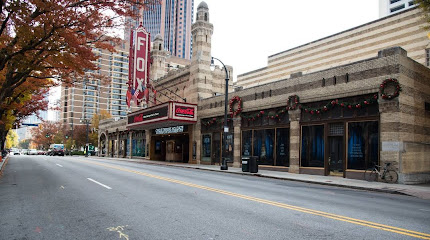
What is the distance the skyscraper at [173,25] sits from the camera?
18150cm

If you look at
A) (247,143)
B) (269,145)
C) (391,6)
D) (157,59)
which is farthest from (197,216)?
(391,6)

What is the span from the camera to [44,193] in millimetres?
10125

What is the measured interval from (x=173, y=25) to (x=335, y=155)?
178m

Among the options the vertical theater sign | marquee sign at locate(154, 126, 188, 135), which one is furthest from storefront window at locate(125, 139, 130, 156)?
the vertical theater sign

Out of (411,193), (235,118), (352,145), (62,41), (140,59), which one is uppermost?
(140,59)

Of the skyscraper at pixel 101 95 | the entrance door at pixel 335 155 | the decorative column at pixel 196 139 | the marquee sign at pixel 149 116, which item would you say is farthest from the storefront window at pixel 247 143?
the skyscraper at pixel 101 95

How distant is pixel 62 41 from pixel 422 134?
18.7 meters

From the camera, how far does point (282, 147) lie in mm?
21984

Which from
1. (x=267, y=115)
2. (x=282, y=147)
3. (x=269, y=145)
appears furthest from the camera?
(x=267, y=115)

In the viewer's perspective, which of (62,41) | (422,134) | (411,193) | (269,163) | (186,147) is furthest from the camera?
(186,147)

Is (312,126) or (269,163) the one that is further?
(269,163)

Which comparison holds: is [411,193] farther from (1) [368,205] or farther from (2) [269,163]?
(2) [269,163]

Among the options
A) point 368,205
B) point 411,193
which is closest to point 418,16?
point 411,193

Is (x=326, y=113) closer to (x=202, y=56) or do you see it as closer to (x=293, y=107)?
(x=293, y=107)
